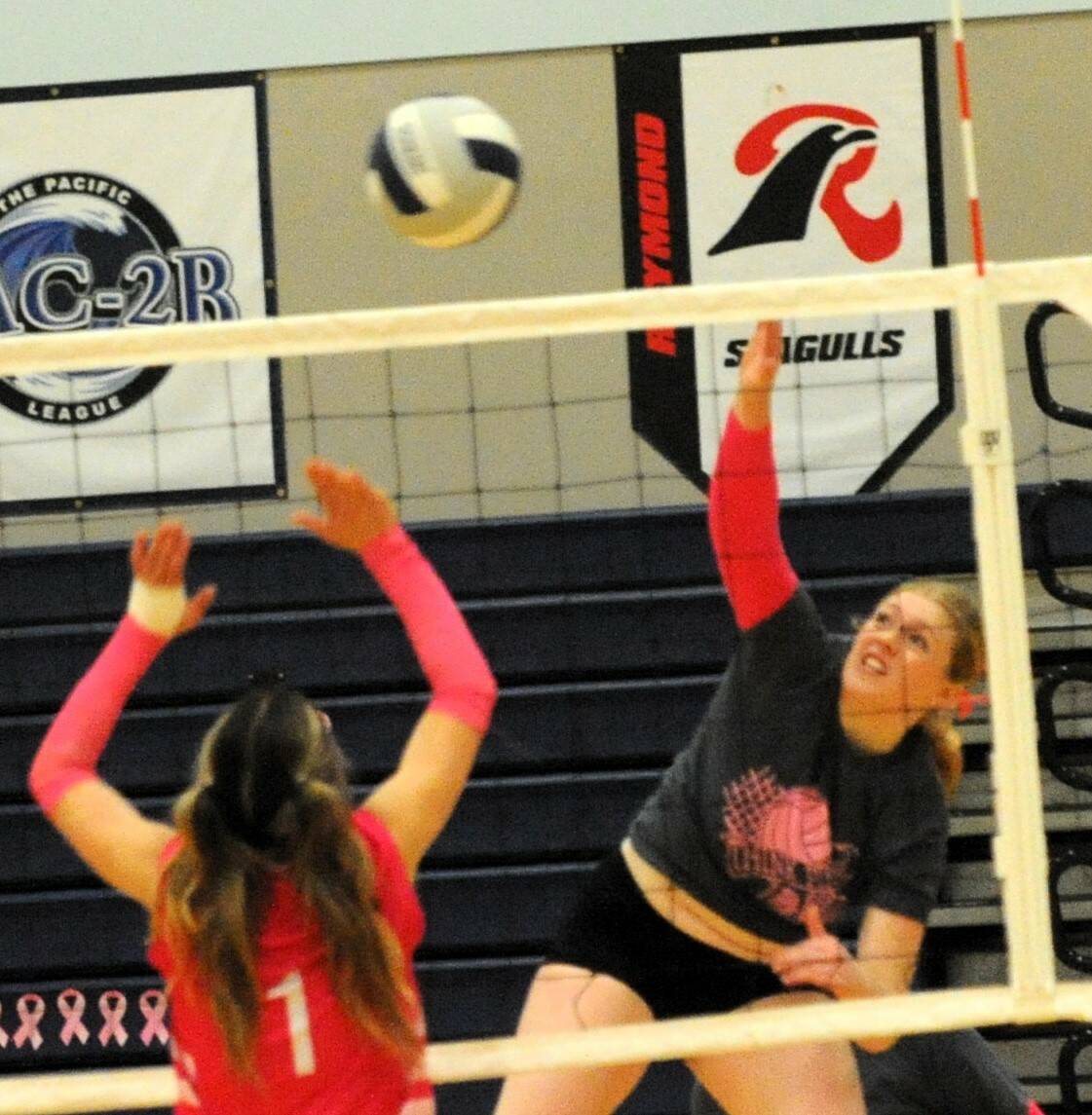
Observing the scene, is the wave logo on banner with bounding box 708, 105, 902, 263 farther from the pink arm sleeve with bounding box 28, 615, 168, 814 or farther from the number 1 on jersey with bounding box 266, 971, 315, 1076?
the number 1 on jersey with bounding box 266, 971, 315, 1076

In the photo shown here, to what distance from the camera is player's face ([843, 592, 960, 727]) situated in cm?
338

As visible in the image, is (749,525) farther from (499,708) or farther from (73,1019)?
(73,1019)

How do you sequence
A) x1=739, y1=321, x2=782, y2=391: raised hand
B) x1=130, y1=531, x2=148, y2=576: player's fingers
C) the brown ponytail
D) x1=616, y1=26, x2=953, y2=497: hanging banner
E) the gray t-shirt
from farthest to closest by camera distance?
1. x1=616, y1=26, x2=953, y2=497: hanging banner
2. the gray t-shirt
3. x1=739, y1=321, x2=782, y2=391: raised hand
4. x1=130, y1=531, x2=148, y2=576: player's fingers
5. the brown ponytail

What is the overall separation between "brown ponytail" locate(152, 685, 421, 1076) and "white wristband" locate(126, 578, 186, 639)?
1.10ft

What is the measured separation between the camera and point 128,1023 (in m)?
5.84

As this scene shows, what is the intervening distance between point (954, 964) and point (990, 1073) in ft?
5.46

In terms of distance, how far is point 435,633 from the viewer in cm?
296

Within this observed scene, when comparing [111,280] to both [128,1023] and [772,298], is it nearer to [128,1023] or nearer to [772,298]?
[128,1023]

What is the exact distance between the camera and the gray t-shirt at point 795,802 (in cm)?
336

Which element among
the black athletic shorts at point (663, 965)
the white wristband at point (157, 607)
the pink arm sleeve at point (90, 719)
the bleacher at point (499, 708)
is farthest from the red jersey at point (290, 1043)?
the bleacher at point (499, 708)

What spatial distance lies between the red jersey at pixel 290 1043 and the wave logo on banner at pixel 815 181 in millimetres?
3875

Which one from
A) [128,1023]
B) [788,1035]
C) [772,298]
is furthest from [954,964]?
[772,298]

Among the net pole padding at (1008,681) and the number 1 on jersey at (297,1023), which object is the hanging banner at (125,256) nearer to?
the net pole padding at (1008,681)

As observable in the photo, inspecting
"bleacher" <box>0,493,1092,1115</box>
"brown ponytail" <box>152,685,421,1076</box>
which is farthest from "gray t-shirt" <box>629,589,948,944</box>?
"bleacher" <box>0,493,1092,1115</box>
